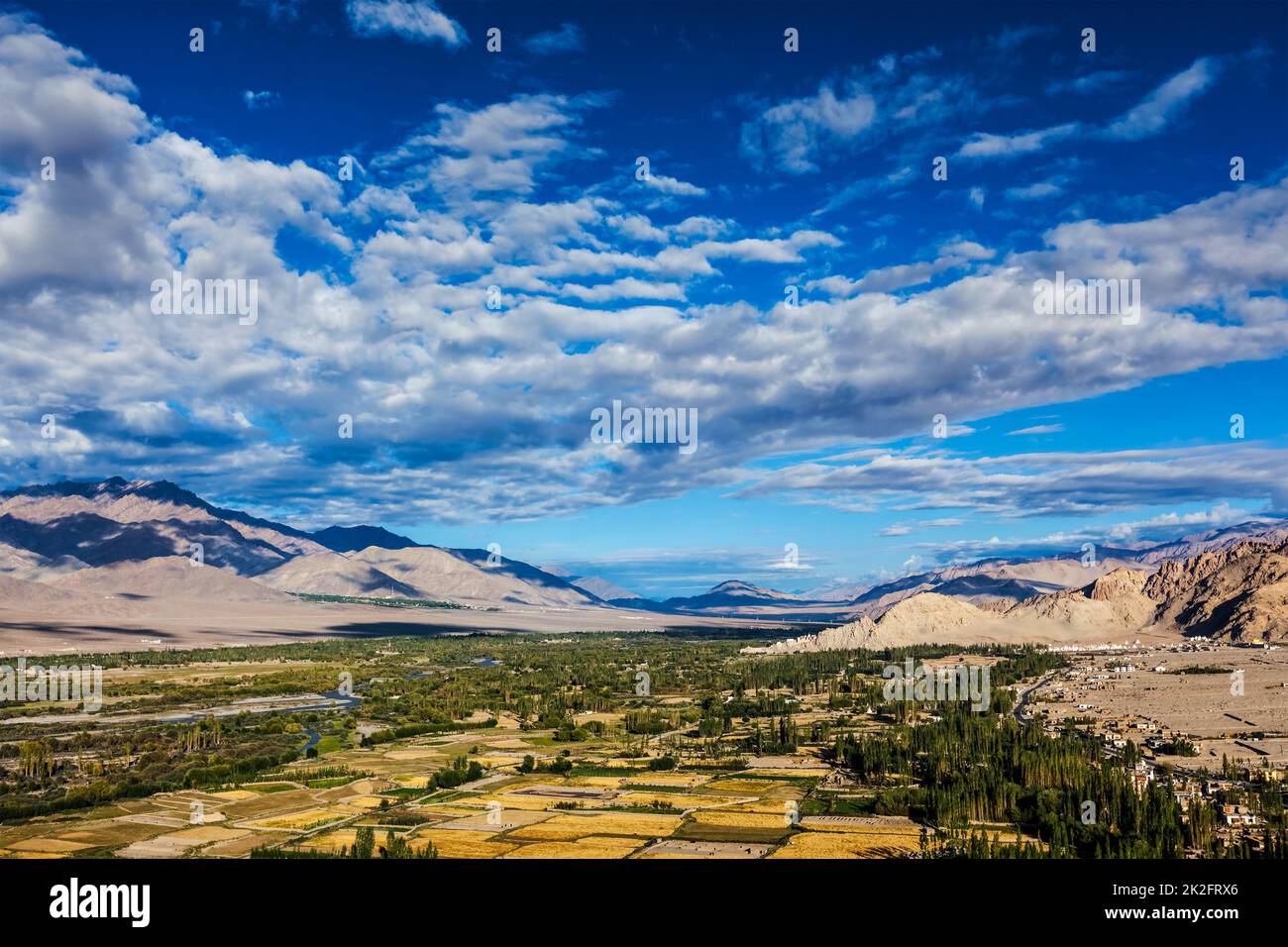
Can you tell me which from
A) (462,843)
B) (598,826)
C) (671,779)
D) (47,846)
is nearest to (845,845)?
(598,826)

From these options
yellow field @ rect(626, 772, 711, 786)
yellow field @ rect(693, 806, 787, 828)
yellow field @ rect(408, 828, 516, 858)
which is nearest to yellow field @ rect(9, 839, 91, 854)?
yellow field @ rect(408, 828, 516, 858)

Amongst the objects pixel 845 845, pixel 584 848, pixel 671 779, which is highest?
pixel 584 848

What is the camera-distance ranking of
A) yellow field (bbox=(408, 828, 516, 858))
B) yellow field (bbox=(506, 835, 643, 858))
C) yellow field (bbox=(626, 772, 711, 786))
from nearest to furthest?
yellow field (bbox=(506, 835, 643, 858))
yellow field (bbox=(408, 828, 516, 858))
yellow field (bbox=(626, 772, 711, 786))

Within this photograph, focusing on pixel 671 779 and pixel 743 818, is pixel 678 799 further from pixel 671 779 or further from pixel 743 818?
pixel 671 779

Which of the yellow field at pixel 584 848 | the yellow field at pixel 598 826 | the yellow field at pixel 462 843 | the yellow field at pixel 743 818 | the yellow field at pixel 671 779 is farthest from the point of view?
the yellow field at pixel 671 779

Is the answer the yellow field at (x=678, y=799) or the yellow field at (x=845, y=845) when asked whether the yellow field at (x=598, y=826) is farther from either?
the yellow field at (x=845, y=845)

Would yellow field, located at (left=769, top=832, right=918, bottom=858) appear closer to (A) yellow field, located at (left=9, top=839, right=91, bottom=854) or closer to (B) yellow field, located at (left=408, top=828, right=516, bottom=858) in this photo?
(B) yellow field, located at (left=408, top=828, right=516, bottom=858)

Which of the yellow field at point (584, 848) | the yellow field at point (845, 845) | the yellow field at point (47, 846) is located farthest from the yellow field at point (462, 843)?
the yellow field at point (47, 846)
